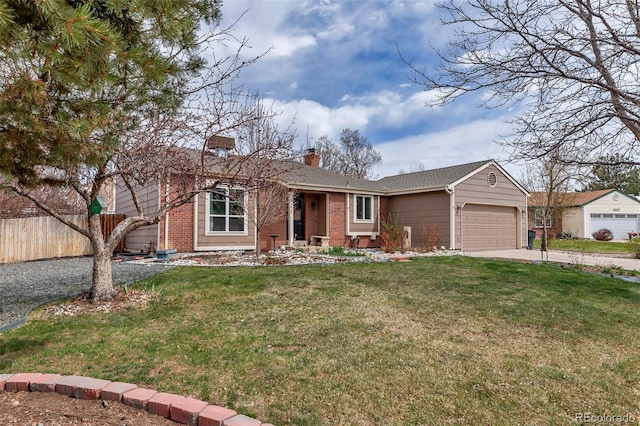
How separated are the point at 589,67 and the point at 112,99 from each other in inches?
252

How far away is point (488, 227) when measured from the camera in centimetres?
1644

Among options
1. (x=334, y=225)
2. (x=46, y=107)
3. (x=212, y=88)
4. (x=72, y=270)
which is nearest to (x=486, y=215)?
(x=334, y=225)

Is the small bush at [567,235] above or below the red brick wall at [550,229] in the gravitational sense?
below

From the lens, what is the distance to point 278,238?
1373 cm

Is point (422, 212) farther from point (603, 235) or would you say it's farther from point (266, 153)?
point (603, 235)

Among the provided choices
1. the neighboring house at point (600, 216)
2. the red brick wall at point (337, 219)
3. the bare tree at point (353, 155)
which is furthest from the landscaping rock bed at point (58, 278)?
the neighboring house at point (600, 216)

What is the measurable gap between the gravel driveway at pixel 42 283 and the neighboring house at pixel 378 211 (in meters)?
3.44

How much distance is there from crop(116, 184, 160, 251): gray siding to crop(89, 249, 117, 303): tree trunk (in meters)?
5.93

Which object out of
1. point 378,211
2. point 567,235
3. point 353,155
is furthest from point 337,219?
point 567,235

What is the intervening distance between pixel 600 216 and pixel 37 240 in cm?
3691

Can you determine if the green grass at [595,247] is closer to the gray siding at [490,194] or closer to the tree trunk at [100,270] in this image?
the gray siding at [490,194]

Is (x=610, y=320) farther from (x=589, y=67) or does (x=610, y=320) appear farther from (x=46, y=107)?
(x=46, y=107)

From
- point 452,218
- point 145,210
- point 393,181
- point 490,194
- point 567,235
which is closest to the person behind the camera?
point 145,210

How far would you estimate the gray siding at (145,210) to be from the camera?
11.6 metres
